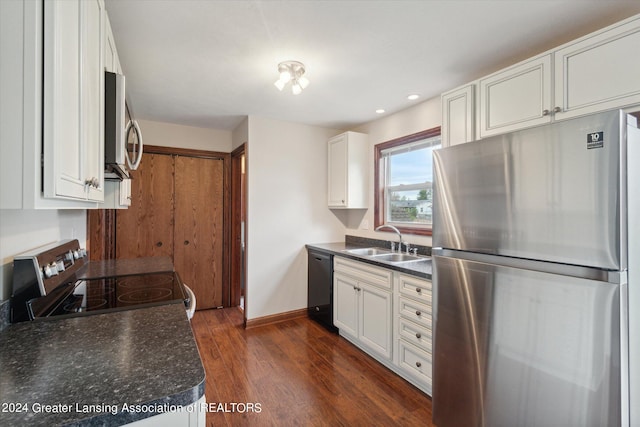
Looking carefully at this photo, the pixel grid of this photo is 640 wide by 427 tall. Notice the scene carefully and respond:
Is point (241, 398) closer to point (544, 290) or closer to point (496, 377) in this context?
point (496, 377)

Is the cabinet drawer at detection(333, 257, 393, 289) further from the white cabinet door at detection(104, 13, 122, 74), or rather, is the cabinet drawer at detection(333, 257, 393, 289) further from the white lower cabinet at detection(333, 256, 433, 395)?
the white cabinet door at detection(104, 13, 122, 74)

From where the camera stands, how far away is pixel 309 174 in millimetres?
3703

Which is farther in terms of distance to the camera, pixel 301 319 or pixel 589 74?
pixel 301 319

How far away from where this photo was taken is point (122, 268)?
7.01 feet

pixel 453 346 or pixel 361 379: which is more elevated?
pixel 453 346

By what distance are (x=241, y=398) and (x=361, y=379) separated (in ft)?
2.90

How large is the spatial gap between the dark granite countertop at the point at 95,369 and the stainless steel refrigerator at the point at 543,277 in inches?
50.8

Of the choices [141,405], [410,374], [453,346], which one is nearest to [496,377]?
[453,346]

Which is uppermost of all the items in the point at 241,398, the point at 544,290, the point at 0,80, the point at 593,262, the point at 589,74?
the point at 589,74

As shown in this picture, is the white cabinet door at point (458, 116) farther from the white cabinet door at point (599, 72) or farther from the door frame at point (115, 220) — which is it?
the door frame at point (115, 220)

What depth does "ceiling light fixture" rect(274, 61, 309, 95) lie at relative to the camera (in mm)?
2096

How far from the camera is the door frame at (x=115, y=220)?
2832mm

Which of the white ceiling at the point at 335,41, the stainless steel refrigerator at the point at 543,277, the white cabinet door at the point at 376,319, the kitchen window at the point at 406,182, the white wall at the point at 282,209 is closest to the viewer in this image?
the stainless steel refrigerator at the point at 543,277

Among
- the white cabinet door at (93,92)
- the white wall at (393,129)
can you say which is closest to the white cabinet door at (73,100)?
the white cabinet door at (93,92)
